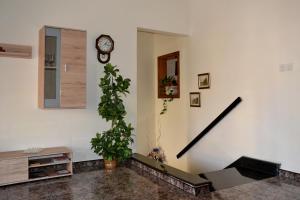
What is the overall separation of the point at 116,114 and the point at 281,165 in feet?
5.57

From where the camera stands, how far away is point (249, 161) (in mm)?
2834

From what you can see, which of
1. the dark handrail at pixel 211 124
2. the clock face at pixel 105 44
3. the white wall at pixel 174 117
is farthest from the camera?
the white wall at pixel 174 117

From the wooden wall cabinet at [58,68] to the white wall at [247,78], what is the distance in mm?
1756

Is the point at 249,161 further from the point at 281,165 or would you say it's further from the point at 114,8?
the point at 114,8

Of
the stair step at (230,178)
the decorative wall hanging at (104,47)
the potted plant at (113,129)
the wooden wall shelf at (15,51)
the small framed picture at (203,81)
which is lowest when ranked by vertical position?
the stair step at (230,178)

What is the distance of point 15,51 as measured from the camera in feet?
8.12

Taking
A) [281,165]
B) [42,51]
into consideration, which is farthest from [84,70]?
[281,165]

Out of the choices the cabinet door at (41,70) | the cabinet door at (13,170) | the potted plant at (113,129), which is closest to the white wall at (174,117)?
the potted plant at (113,129)

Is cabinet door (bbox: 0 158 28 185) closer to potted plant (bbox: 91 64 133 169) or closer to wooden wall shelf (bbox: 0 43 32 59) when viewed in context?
potted plant (bbox: 91 64 133 169)

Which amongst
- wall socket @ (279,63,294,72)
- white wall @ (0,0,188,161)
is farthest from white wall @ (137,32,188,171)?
wall socket @ (279,63,294,72)

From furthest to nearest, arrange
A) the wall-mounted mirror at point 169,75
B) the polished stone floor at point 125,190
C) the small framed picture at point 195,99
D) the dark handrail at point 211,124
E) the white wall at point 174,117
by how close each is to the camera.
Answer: the wall-mounted mirror at point 169,75 → the white wall at point 174,117 → the small framed picture at point 195,99 → the dark handrail at point 211,124 → the polished stone floor at point 125,190

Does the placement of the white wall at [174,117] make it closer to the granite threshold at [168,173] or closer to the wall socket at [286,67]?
the granite threshold at [168,173]

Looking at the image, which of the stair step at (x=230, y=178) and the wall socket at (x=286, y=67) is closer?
the stair step at (x=230, y=178)

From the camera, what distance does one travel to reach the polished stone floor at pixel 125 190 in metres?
1.94
